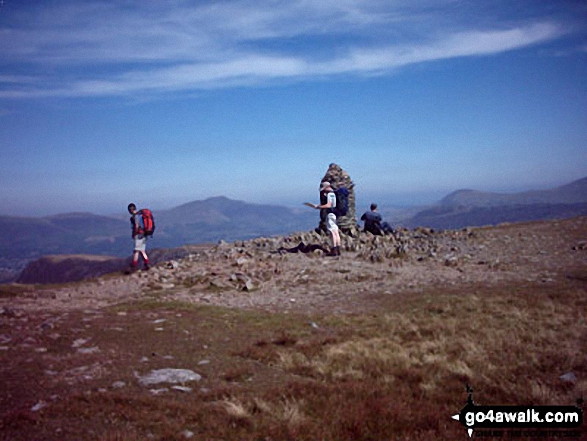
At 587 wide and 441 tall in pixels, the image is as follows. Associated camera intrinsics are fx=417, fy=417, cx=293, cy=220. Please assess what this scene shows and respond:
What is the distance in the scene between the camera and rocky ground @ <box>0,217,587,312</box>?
16.1 m

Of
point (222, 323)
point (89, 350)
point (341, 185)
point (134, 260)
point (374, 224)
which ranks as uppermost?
point (341, 185)

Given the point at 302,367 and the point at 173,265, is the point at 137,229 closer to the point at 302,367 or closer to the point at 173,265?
the point at 173,265

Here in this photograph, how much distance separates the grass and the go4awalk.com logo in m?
0.25

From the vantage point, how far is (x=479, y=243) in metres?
25.7

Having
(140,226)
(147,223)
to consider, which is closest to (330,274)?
(147,223)

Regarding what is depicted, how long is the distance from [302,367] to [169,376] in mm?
2834

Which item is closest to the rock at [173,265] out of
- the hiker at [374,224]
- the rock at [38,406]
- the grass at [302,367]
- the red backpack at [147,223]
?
the red backpack at [147,223]

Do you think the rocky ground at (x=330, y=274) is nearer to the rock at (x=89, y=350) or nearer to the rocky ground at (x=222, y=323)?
the rocky ground at (x=222, y=323)

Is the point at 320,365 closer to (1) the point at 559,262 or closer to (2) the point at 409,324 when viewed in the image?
(2) the point at 409,324

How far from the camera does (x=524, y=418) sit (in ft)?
21.3

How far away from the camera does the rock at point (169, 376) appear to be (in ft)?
26.0

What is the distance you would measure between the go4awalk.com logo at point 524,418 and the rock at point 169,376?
192 inches

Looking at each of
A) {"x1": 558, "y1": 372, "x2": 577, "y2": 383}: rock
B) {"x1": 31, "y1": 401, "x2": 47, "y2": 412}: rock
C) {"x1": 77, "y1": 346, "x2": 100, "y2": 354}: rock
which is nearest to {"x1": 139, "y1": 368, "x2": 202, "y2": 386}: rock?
{"x1": 31, "y1": 401, "x2": 47, "y2": 412}: rock

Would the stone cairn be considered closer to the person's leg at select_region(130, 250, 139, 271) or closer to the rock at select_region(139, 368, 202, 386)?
the person's leg at select_region(130, 250, 139, 271)
